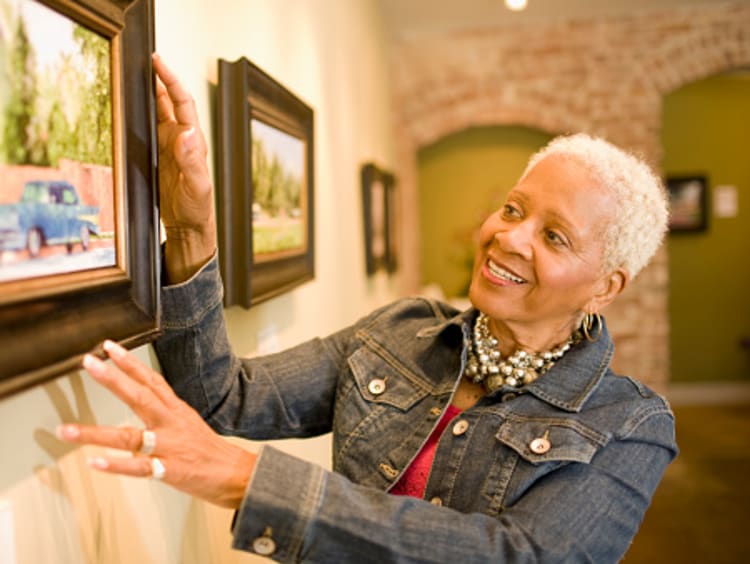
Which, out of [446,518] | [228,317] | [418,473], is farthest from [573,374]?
[228,317]

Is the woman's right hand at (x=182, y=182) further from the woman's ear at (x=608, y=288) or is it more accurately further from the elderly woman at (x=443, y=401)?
the woman's ear at (x=608, y=288)

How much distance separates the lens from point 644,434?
1.30 m

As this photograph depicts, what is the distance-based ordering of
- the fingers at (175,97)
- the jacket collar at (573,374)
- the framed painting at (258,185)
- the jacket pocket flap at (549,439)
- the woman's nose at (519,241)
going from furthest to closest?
the framed painting at (258,185) < the woman's nose at (519,241) < the jacket collar at (573,374) < the jacket pocket flap at (549,439) < the fingers at (175,97)

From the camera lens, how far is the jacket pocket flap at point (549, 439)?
1.25 meters

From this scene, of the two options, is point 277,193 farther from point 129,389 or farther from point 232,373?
point 129,389

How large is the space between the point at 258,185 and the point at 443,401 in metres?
0.72

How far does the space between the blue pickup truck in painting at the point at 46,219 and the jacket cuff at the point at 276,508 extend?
387mm

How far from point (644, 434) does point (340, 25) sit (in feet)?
8.69

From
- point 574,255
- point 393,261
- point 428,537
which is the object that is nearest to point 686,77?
point 393,261

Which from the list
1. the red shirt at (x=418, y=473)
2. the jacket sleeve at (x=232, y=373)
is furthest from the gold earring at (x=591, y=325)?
the jacket sleeve at (x=232, y=373)

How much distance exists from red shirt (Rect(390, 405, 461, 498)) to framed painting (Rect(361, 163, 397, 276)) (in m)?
2.39

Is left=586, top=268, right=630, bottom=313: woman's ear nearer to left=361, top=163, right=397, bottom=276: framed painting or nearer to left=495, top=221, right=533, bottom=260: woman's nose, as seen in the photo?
left=495, top=221, right=533, bottom=260: woman's nose

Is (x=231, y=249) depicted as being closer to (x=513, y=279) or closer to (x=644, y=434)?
(x=513, y=279)

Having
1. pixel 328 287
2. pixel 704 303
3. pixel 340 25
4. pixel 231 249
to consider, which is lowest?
pixel 704 303
